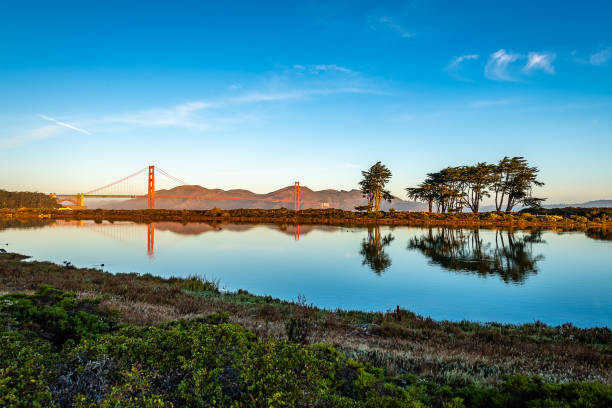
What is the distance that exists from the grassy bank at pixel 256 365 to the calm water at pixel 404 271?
192 inches

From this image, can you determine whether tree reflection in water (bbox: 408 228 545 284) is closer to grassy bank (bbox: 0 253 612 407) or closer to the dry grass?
the dry grass

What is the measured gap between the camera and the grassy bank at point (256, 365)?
9.59ft

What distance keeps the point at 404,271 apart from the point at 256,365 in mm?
15647

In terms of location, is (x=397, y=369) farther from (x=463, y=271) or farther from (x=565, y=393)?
(x=463, y=271)

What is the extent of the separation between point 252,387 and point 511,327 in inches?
327

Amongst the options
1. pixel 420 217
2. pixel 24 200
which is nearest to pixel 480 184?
pixel 420 217

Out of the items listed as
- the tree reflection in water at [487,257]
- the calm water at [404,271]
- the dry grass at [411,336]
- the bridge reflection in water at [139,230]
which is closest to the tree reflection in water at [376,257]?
the calm water at [404,271]

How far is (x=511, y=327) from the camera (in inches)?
336

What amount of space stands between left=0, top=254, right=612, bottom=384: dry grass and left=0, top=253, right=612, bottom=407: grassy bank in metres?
0.04

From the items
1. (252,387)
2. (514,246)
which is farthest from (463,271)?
(252,387)

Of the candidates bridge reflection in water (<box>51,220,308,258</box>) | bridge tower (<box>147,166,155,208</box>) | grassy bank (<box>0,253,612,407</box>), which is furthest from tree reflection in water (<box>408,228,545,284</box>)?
bridge tower (<box>147,166,155,208</box>)

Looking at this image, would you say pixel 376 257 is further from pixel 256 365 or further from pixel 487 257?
pixel 256 365

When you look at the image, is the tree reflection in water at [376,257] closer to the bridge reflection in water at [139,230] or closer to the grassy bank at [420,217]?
the bridge reflection in water at [139,230]

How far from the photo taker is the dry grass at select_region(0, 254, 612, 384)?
15.8 ft
